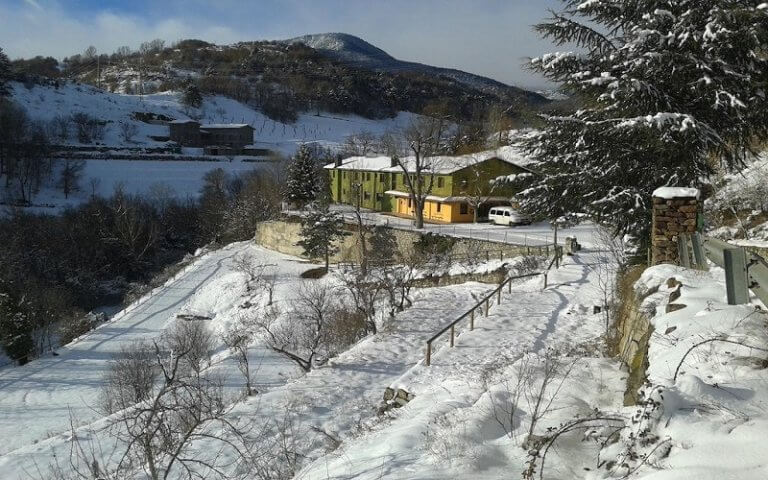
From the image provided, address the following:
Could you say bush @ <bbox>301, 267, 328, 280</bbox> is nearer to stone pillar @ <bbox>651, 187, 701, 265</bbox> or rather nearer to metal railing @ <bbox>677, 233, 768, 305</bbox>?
stone pillar @ <bbox>651, 187, 701, 265</bbox>

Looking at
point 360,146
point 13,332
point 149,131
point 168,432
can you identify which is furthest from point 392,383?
point 149,131

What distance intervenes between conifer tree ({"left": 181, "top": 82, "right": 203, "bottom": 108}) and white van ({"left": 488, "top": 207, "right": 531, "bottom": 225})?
3786 inches

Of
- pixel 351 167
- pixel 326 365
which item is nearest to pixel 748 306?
pixel 326 365

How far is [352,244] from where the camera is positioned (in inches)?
1612

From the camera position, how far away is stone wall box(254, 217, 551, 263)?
2997cm

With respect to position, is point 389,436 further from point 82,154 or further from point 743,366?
point 82,154

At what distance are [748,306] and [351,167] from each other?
54.1 m

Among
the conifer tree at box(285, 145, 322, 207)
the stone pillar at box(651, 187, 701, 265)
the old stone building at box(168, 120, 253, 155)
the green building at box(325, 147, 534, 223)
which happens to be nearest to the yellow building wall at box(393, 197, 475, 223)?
the green building at box(325, 147, 534, 223)

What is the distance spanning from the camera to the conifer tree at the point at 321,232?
38938 millimetres

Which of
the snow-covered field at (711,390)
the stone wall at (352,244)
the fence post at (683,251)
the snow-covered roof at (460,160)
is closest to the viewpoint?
the snow-covered field at (711,390)

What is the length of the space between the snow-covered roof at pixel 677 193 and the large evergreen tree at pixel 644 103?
1.44 m

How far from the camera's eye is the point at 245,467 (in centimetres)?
888

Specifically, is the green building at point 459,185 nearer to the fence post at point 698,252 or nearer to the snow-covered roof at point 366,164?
the snow-covered roof at point 366,164

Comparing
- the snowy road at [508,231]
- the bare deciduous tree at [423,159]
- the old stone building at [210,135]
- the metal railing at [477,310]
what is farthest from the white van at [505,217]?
the old stone building at [210,135]
